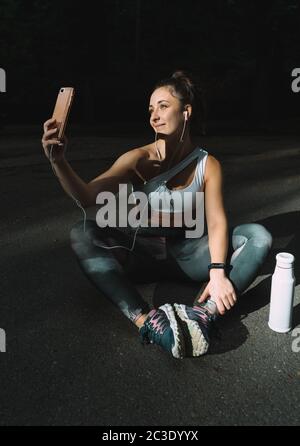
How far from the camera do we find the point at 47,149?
231 cm

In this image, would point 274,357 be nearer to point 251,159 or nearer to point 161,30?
point 251,159

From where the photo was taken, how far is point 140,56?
17.9m

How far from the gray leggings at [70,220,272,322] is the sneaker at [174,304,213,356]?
0.25 m

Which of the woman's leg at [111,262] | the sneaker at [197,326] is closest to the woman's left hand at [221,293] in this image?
the sneaker at [197,326]

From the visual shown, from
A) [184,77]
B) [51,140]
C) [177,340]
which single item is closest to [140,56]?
[184,77]

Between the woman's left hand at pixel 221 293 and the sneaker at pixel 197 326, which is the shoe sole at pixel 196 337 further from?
the woman's left hand at pixel 221 293

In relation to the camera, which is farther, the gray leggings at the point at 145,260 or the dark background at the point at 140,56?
the dark background at the point at 140,56

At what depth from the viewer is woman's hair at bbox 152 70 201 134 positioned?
277 centimetres

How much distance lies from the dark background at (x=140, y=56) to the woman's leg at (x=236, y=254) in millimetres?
9457

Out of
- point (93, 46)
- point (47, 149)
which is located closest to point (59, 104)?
point (47, 149)

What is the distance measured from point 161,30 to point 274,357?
1715cm

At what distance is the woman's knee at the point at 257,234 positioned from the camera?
2.80m

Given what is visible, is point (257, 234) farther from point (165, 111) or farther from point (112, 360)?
point (112, 360)

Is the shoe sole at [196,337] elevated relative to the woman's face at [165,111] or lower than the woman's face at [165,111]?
lower
